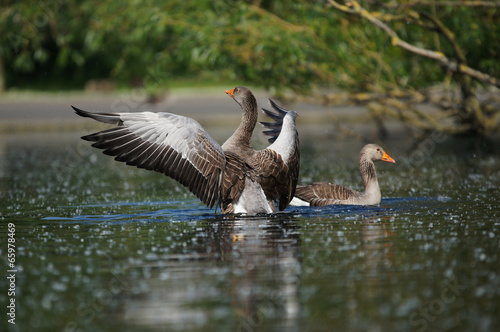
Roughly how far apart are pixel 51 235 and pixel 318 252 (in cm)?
323

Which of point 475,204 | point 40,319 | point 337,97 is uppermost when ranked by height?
point 337,97

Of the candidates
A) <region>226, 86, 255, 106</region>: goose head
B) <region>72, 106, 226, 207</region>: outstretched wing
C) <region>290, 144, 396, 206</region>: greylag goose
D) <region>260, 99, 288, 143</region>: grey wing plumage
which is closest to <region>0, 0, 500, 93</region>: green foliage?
<region>260, 99, 288, 143</region>: grey wing plumage

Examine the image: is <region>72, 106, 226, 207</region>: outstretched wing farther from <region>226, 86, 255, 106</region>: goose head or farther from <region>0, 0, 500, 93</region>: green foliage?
<region>0, 0, 500, 93</region>: green foliage

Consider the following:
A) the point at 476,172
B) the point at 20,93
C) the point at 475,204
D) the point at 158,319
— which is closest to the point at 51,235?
the point at 158,319

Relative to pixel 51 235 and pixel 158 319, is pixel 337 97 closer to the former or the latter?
pixel 51 235

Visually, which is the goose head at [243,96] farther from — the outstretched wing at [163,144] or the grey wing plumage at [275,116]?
the outstretched wing at [163,144]

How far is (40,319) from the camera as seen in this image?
17.6 ft

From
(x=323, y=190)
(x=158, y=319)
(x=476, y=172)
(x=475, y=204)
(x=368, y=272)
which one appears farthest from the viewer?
(x=476, y=172)

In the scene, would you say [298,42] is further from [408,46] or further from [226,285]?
[226,285]

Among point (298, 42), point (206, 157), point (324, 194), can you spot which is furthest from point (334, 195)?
point (298, 42)

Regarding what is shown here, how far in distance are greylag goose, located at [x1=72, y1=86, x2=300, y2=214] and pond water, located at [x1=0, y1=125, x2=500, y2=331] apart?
37 centimetres

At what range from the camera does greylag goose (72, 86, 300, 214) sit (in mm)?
9383

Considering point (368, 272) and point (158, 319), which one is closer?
point (158, 319)

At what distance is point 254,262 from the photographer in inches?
268
